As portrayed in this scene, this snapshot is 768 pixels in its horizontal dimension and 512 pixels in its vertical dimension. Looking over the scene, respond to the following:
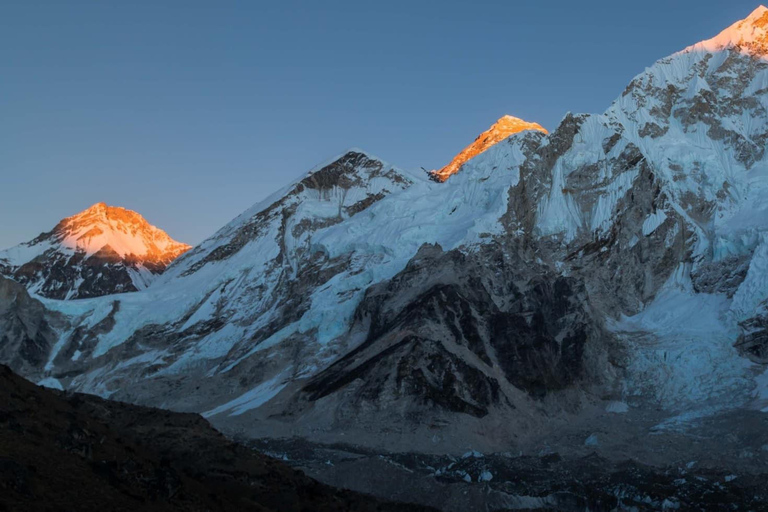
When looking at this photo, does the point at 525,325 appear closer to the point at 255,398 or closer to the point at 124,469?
the point at 255,398

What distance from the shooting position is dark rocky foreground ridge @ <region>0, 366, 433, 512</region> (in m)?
44.3

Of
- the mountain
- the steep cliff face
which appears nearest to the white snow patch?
the steep cliff face

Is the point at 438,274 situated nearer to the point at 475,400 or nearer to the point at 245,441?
the point at 475,400

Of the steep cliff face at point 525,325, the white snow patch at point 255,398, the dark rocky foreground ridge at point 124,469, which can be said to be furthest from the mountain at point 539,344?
the dark rocky foreground ridge at point 124,469

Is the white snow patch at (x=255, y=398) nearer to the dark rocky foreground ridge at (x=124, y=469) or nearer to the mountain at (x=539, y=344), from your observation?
the mountain at (x=539, y=344)

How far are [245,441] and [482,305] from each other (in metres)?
55.4

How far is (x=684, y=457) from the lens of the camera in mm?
118000

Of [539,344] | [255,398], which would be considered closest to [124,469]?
[255,398]

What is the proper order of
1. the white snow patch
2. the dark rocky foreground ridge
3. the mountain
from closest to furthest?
the dark rocky foreground ridge < the mountain < the white snow patch

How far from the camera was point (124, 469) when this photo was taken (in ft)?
167

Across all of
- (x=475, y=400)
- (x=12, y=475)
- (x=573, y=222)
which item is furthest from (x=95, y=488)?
(x=573, y=222)

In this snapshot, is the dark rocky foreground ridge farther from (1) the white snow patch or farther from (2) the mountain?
(1) the white snow patch

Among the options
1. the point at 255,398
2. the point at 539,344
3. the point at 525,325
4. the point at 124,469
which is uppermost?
the point at 255,398

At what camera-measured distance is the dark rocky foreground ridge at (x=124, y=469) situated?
44.3 m
